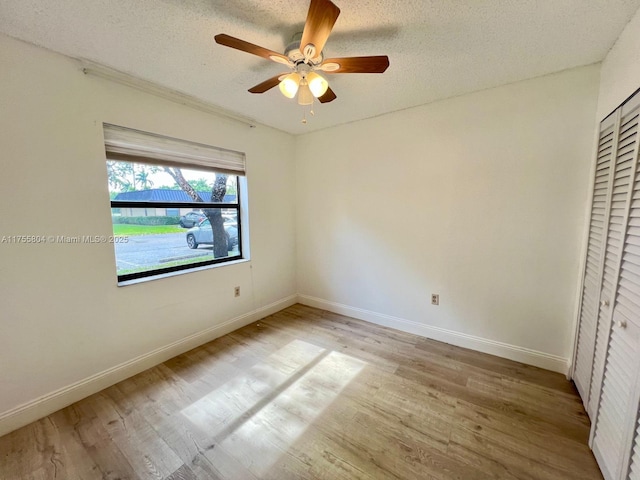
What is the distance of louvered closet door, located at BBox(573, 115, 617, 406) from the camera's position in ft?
5.24

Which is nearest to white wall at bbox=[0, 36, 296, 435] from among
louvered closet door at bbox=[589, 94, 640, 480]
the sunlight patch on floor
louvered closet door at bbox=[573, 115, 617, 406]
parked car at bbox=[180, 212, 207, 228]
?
parked car at bbox=[180, 212, 207, 228]

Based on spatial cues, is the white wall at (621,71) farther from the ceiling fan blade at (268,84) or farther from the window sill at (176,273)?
the window sill at (176,273)

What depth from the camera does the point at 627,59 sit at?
56.6 inches

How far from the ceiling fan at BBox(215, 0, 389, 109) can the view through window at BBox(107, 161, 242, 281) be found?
4.27ft

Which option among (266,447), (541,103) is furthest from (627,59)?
(266,447)

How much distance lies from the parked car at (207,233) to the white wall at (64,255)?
410mm

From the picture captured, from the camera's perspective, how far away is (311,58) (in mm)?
1423

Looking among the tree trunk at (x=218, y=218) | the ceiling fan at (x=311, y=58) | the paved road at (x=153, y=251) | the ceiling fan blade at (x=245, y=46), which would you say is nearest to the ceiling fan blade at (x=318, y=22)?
the ceiling fan at (x=311, y=58)

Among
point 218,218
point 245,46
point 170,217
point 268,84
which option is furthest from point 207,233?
point 245,46

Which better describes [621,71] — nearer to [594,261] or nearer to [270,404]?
[594,261]

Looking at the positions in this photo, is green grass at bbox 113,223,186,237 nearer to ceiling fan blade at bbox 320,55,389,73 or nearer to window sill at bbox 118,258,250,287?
window sill at bbox 118,258,250,287

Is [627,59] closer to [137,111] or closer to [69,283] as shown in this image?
[137,111]

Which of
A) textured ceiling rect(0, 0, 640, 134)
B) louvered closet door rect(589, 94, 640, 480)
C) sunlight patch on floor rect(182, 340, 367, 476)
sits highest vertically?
textured ceiling rect(0, 0, 640, 134)

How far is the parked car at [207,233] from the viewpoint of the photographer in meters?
2.68
